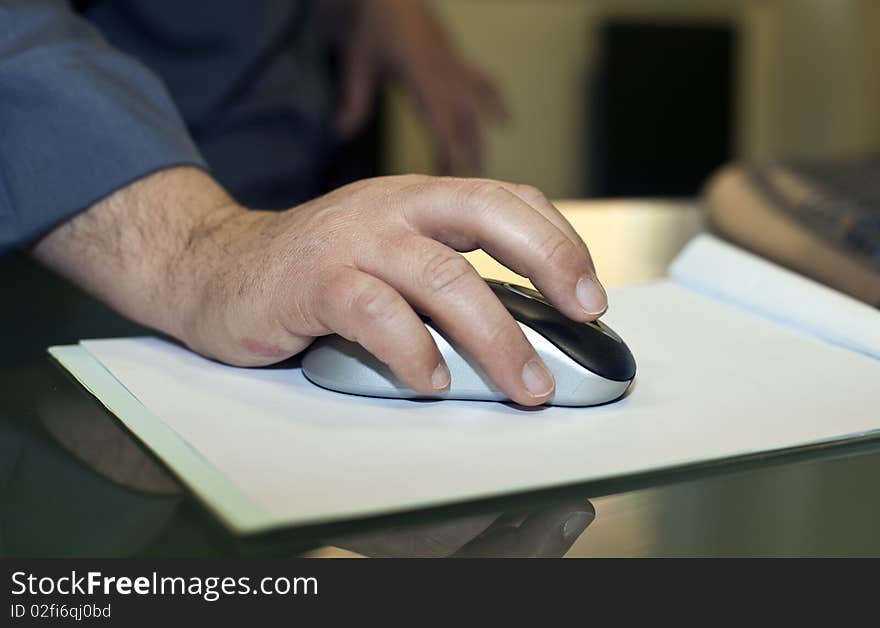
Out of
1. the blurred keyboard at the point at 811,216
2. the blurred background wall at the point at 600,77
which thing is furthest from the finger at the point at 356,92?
the blurred background wall at the point at 600,77

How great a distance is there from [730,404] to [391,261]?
16 centimetres

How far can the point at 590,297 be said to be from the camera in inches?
17.1

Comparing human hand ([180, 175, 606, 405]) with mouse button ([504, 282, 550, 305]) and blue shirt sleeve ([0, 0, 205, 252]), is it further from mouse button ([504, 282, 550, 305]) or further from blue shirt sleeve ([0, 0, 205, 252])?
blue shirt sleeve ([0, 0, 205, 252])

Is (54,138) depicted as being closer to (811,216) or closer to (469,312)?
(469,312)

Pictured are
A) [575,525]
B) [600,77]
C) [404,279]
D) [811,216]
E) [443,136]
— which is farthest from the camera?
[600,77]

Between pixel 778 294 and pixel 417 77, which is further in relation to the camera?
pixel 417 77

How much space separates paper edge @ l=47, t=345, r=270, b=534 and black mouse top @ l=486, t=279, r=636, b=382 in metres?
0.16

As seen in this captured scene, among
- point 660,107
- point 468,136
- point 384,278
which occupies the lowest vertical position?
point 660,107

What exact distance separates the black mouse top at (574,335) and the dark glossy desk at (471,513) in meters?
0.07

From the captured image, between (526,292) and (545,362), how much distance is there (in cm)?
4

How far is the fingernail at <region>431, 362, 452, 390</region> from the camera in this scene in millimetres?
418

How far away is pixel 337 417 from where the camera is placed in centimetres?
41

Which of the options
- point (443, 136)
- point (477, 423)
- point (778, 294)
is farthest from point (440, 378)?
point (443, 136)

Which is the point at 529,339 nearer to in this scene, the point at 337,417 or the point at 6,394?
the point at 337,417
